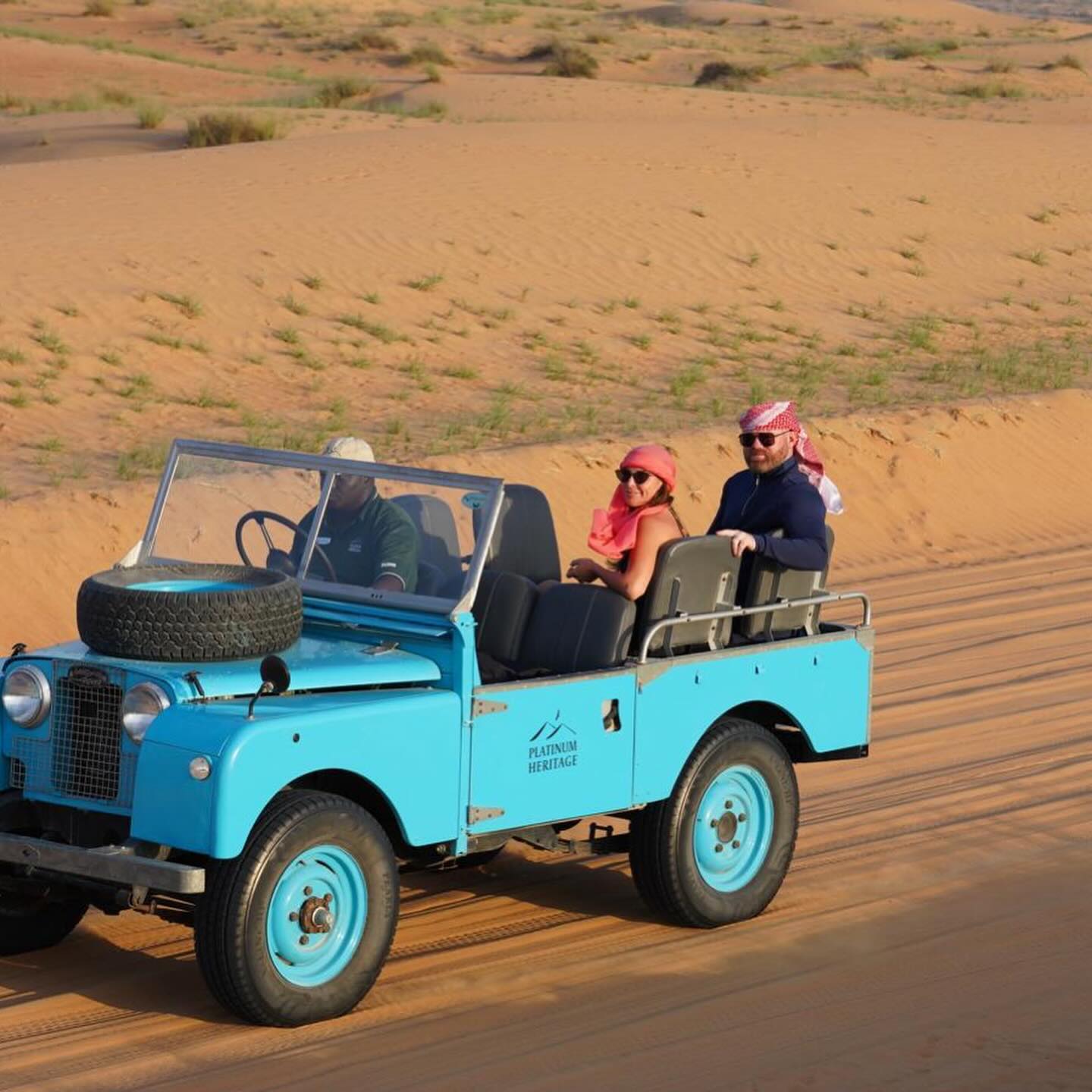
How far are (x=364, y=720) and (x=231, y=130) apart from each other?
29.1 meters

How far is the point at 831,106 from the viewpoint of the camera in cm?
4384

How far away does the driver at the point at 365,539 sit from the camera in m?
7.39

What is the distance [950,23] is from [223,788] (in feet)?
268

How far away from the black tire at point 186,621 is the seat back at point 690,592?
1.39 meters

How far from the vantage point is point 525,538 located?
790 centimetres

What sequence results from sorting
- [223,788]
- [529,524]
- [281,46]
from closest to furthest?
[223,788] < [529,524] < [281,46]

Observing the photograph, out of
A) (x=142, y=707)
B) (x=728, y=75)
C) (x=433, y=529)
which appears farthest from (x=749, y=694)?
(x=728, y=75)

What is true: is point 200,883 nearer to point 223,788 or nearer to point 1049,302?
point 223,788

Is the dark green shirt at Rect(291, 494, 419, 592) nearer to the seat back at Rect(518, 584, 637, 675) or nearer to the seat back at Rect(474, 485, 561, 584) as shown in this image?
the seat back at Rect(474, 485, 561, 584)

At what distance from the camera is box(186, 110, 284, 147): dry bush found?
1359 inches

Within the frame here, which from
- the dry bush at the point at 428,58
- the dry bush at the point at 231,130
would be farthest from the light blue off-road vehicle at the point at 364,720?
the dry bush at the point at 428,58

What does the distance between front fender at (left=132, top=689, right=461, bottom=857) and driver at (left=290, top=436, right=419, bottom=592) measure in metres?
0.59

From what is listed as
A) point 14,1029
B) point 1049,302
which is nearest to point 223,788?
point 14,1029

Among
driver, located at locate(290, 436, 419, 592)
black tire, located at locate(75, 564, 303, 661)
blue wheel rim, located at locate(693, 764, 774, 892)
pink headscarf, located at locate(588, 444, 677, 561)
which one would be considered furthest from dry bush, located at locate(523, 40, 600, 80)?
black tire, located at locate(75, 564, 303, 661)
